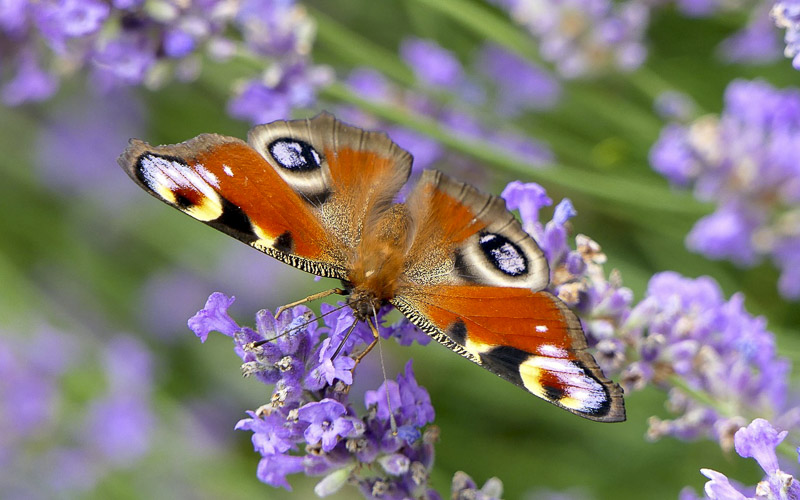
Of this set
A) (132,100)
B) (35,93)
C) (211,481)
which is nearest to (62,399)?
(211,481)

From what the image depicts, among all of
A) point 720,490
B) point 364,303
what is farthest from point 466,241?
point 720,490

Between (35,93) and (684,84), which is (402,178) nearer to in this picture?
(35,93)

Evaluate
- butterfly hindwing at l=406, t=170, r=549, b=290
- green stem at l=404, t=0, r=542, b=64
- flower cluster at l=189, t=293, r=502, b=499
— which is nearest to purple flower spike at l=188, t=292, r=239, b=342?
flower cluster at l=189, t=293, r=502, b=499

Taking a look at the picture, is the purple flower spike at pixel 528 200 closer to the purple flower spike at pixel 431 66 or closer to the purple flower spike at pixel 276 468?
the purple flower spike at pixel 276 468

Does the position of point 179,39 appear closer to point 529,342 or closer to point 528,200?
point 528,200

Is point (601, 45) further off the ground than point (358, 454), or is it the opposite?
point (601, 45)

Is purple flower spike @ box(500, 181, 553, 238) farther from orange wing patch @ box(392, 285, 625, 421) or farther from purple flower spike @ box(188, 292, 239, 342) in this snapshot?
purple flower spike @ box(188, 292, 239, 342)
